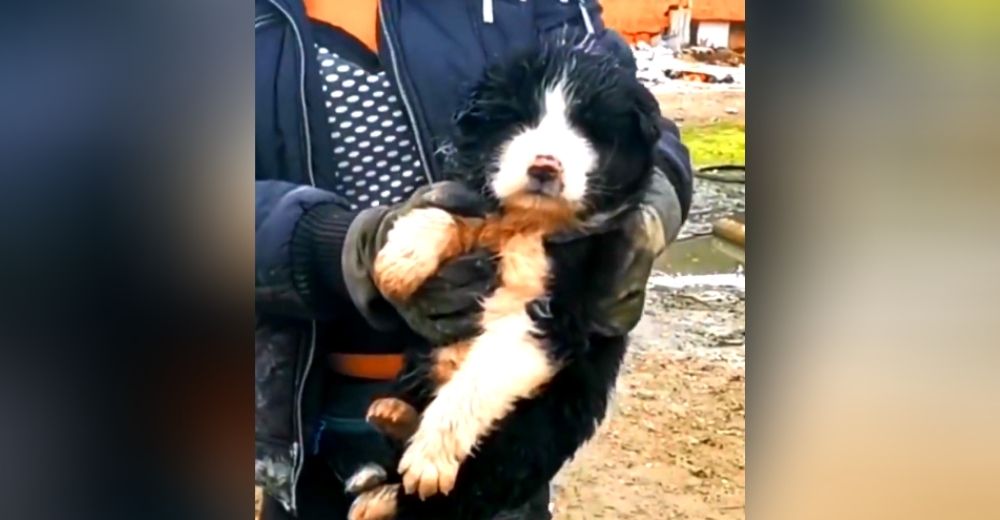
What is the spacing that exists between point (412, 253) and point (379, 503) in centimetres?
31

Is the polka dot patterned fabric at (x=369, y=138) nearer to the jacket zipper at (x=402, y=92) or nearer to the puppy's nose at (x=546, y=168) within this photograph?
the jacket zipper at (x=402, y=92)

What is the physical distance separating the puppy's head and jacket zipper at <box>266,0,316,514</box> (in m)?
0.19

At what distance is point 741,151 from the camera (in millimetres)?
1108

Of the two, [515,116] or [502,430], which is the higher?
[515,116]

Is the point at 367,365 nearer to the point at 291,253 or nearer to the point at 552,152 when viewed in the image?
the point at 291,253

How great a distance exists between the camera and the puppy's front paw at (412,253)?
1.10 metres

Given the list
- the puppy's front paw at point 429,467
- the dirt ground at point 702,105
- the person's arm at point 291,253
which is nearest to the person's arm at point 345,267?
the person's arm at point 291,253

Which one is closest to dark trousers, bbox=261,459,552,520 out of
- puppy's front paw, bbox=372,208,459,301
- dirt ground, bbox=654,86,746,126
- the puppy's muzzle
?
puppy's front paw, bbox=372,208,459,301

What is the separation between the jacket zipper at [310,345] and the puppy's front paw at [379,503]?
0.27 feet
